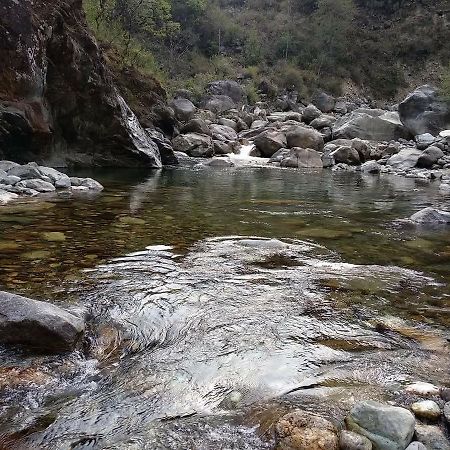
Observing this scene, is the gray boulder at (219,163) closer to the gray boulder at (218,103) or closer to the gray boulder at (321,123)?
the gray boulder at (321,123)

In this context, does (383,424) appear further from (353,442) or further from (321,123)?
(321,123)

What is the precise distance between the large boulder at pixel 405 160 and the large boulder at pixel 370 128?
443cm

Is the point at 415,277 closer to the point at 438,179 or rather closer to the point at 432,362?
the point at 432,362

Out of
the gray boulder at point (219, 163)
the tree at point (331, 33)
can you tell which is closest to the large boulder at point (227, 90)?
the tree at point (331, 33)

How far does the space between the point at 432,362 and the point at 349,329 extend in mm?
483

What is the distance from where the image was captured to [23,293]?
2.85m

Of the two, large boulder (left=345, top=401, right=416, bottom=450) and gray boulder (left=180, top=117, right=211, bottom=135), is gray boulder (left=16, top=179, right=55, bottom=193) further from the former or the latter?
gray boulder (left=180, top=117, right=211, bottom=135)

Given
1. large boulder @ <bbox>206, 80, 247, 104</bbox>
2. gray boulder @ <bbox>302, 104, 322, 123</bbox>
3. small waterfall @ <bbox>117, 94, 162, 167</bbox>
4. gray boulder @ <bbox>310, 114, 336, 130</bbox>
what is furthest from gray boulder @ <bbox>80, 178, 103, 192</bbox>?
large boulder @ <bbox>206, 80, 247, 104</bbox>

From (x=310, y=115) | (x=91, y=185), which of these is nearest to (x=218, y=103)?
(x=310, y=115)

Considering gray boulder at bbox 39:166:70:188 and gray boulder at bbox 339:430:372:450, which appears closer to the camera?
gray boulder at bbox 339:430:372:450

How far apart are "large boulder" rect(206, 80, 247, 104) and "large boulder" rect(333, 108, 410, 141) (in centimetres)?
992

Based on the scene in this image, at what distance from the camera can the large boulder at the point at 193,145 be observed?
54.6ft

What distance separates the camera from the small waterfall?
12.2m

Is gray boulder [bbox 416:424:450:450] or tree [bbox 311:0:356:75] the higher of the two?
tree [bbox 311:0:356:75]
